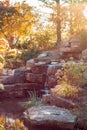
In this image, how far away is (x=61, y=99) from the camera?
10.2 metres

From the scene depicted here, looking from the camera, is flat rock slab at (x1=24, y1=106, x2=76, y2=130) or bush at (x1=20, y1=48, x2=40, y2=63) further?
bush at (x1=20, y1=48, x2=40, y2=63)

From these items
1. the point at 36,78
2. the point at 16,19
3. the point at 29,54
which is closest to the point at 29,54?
the point at 29,54

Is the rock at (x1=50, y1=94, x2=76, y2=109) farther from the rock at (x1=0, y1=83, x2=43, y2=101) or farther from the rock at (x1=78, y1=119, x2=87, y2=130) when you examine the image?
the rock at (x1=0, y1=83, x2=43, y2=101)

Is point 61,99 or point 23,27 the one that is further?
point 61,99

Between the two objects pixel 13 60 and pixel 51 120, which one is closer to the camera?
pixel 51 120

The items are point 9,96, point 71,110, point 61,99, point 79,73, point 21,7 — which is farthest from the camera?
point 9,96

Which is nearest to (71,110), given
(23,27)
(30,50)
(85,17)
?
(23,27)

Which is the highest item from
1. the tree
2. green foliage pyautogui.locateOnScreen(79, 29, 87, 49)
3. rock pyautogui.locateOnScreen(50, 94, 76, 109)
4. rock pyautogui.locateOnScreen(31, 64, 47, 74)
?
the tree

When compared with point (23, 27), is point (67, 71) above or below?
below

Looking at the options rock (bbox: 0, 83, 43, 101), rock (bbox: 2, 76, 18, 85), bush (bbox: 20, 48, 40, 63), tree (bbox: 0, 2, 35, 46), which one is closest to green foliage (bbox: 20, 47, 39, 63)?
bush (bbox: 20, 48, 40, 63)

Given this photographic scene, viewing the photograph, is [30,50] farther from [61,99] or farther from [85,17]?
[61,99]

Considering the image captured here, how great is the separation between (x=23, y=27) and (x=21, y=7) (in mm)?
442

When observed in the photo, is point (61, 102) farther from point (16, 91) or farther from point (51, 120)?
point (16, 91)

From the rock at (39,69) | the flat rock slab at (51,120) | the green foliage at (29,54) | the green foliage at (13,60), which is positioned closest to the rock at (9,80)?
the rock at (39,69)
